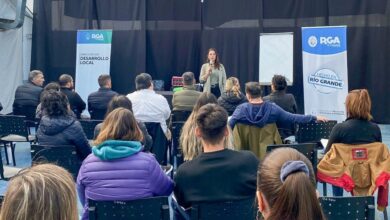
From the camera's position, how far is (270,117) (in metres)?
4.53

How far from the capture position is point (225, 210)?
8.64 feet

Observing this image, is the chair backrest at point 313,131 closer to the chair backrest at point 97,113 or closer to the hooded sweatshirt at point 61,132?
the hooded sweatshirt at point 61,132

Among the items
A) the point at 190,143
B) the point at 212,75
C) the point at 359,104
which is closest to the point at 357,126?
the point at 359,104

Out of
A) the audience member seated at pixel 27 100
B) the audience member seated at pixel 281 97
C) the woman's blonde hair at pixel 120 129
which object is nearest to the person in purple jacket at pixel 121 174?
the woman's blonde hair at pixel 120 129

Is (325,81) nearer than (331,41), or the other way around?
(331,41)

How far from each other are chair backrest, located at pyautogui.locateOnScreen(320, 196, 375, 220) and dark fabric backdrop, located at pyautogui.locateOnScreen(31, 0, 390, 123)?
22.7ft

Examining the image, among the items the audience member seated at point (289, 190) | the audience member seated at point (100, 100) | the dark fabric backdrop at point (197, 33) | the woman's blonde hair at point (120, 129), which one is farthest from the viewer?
the dark fabric backdrop at point (197, 33)

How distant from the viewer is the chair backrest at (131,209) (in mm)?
2543

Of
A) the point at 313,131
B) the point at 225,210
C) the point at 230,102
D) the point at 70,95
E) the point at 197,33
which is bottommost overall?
the point at 225,210

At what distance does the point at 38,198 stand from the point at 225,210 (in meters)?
1.54

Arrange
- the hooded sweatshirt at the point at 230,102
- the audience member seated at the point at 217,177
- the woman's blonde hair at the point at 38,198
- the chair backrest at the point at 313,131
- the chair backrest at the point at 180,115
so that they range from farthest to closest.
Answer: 1. the chair backrest at the point at 180,115
2. the hooded sweatshirt at the point at 230,102
3. the chair backrest at the point at 313,131
4. the audience member seated at the point at 217,177
5. the woman's blonde hair at the point at 38,198

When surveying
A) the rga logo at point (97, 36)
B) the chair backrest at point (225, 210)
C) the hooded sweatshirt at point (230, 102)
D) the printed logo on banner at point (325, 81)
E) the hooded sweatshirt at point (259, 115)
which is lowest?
the chair backrest at point (225, 210)

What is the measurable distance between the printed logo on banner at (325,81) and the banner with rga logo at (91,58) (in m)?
4.00

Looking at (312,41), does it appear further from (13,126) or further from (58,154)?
(58,154)
